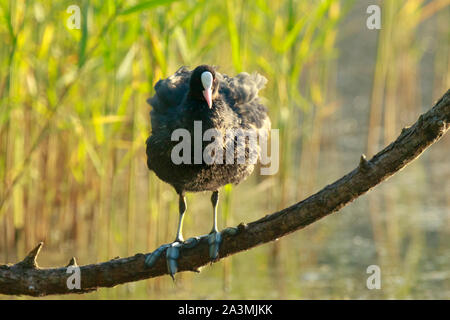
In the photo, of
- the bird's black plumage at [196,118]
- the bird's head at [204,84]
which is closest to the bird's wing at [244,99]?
the bird's black plumage at [196,118]

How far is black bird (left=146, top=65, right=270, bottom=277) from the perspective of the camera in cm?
270

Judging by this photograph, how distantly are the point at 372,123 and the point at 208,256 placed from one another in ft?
10.8

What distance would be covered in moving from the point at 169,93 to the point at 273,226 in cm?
90

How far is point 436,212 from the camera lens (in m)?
5.75

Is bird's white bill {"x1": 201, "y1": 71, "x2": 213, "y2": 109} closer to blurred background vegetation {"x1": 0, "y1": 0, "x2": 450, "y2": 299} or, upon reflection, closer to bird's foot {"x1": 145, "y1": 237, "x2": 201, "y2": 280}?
blurred background vegetation {"x1": 0, "y1": 0, "x2": 450, "y2": 299}

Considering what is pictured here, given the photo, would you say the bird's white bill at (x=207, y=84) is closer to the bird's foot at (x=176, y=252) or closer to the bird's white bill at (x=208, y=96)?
the bird's white bill at (x=208, y=96)

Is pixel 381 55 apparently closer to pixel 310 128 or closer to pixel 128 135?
pixel 310 128

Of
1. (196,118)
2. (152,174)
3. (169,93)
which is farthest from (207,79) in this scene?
(152,174)

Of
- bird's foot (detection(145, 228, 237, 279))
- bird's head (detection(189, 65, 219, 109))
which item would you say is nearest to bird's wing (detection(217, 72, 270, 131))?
bird's head (detection(189, 65, 219, 109))

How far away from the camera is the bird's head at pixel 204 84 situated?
2674 millimetres

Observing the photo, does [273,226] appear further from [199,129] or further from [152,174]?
[152,174]

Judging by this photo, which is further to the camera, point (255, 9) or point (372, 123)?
point (372, 123)

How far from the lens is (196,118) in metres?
2.73
